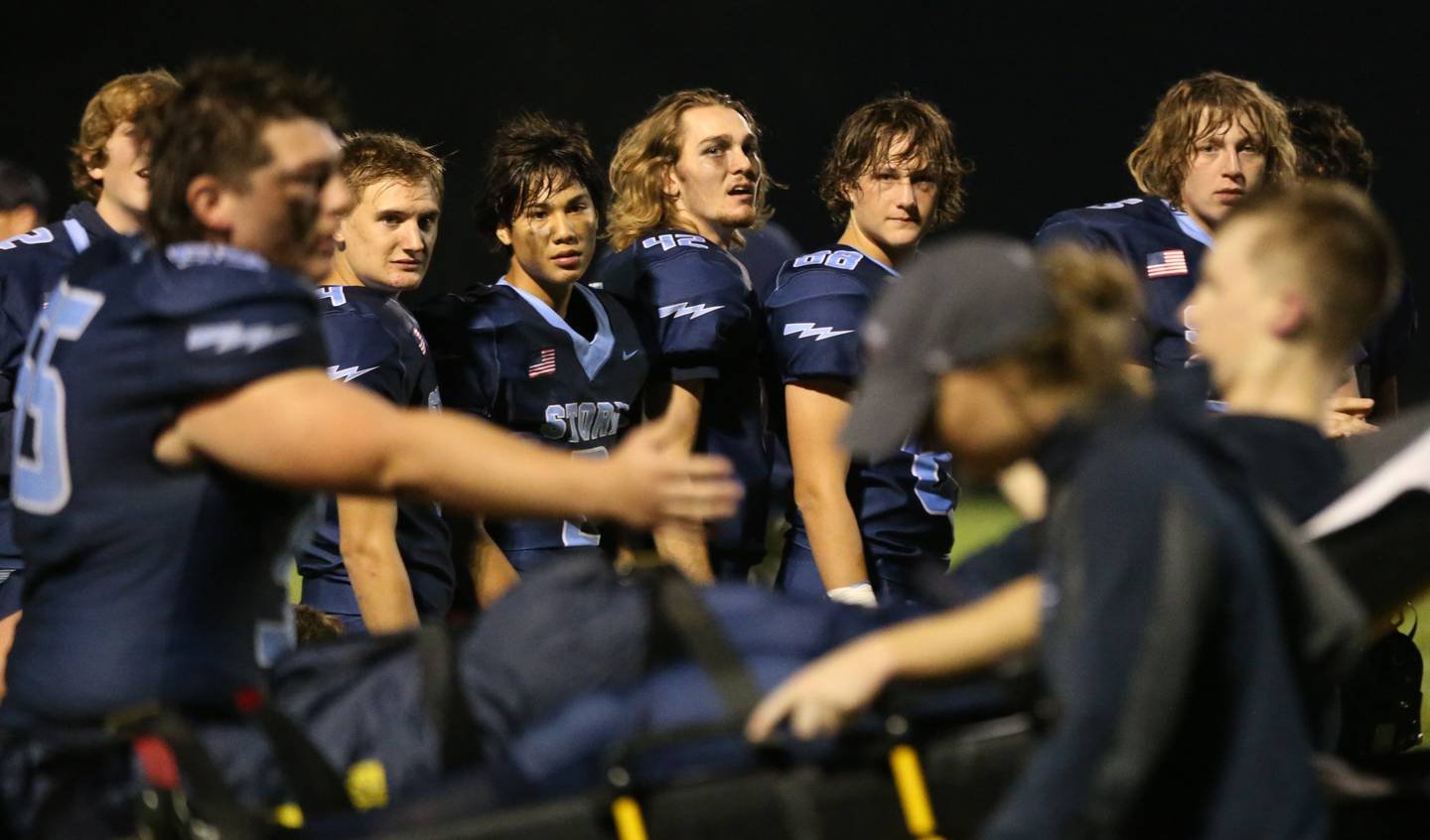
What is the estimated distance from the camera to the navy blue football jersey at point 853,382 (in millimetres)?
4227

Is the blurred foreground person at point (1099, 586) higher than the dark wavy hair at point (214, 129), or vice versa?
the dark wavy hair at point (214, 129)

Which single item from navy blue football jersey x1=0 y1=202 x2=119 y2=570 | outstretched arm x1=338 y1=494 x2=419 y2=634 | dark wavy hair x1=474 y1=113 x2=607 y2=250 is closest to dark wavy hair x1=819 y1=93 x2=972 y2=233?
dark wavy hair x1=474 y1=113 x2=607 y2=250

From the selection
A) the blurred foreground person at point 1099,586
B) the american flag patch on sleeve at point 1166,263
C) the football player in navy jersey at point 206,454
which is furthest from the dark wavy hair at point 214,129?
the american flag patch on sleeve at point 1166,263

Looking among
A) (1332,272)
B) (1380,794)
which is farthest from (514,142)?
(1380,794)

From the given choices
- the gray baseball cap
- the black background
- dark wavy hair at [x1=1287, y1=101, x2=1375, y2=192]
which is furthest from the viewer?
the black background

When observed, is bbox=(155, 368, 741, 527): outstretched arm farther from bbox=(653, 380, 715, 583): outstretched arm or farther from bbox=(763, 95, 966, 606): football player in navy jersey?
bbox=(653, 380, 715, 583): outstretched arm

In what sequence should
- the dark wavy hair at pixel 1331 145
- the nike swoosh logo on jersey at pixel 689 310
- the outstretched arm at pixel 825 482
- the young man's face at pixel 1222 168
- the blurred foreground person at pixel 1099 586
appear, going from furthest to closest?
the dark wavy hair at pixel 1331 145 → the young man's face at pixel 1222 168 → the nike swoosh logo on jersey at pixel 689 310 → the outstretched arm at pixel 825 482 → the blurred foreground person at pixel 1099 586

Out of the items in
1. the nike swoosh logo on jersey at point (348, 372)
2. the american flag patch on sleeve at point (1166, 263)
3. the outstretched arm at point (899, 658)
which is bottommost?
the nike swoosh logo on jersey at point (348, 372)

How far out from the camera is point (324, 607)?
4.17 metres

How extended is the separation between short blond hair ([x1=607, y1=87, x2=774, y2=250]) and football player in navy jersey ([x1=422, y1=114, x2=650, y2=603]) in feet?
0.86

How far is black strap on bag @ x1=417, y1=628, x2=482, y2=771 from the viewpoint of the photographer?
7.32 feet

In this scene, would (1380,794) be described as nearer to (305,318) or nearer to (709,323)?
(305,318)

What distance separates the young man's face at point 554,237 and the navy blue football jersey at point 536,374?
76mm

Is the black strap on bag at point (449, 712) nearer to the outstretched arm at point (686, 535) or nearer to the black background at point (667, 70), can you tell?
the outstretched arm at point (686, 535)
